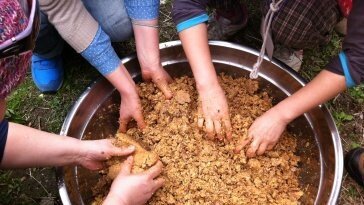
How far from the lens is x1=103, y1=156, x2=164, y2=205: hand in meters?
1.36

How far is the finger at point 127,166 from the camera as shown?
1.44 meters

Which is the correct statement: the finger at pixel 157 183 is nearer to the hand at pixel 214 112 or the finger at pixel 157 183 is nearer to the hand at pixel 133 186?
the hand at pixel 133 186

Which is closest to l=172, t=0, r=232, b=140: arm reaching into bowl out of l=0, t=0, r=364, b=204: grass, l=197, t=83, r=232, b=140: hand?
l=197, t=83, r=232, b=140: hand

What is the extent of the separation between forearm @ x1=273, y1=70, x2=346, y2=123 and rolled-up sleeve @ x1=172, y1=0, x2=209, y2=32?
1.53 ft

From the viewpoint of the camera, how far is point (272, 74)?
180cm

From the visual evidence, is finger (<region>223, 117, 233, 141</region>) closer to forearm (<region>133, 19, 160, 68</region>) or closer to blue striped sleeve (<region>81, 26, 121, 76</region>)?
forearm (<region>133, 19, 160, 68</region>)

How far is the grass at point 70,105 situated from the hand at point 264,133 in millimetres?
620

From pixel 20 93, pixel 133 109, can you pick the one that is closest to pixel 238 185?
pixel 133 109

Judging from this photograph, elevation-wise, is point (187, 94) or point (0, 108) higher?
point (0, 108)

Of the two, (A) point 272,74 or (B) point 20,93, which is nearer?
(A) point 272,74

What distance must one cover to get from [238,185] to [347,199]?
677 mm

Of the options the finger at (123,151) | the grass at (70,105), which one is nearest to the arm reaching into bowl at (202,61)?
the finger at (123,151)

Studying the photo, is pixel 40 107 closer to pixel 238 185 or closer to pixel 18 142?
pixel 18 142

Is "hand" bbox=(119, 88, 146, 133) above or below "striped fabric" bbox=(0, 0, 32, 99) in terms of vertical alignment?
below
